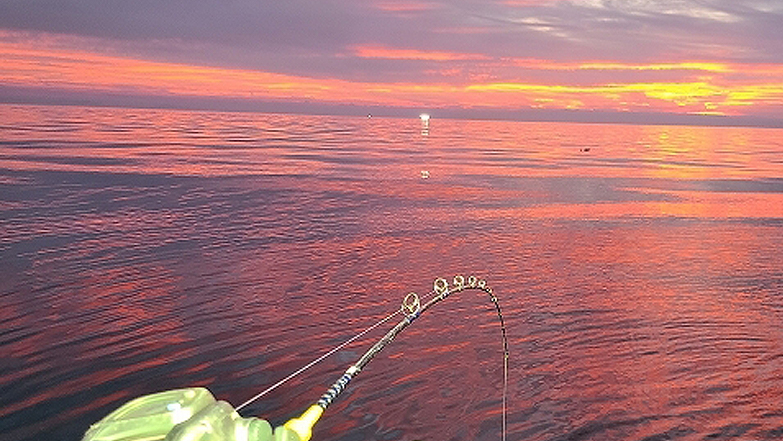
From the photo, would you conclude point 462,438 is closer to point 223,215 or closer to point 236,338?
point 236,338

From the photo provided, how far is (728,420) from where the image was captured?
6914 mm

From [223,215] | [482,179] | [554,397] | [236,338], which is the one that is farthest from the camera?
[482,179]

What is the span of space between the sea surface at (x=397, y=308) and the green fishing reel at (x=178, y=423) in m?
4.20

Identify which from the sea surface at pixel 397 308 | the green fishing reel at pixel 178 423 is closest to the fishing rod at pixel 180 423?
the green fishing reel at pixel 178 423

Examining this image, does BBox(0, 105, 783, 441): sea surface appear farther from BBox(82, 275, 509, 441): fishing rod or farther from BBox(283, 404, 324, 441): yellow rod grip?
BBox(82, 275, 509, 441): fishing rod

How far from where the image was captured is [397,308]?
35.5 feet

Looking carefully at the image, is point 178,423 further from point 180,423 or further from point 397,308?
point 397,308

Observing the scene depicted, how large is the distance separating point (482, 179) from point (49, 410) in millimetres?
26606

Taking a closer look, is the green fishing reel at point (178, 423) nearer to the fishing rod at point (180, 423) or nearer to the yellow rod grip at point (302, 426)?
the fishing rod at point (180, 423)

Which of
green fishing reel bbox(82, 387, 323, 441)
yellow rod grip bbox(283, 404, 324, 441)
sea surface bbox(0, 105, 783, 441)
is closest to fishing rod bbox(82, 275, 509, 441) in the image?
green fishing reel bbox(82, 387, 323, 441)

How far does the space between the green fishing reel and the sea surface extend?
13.8 feet

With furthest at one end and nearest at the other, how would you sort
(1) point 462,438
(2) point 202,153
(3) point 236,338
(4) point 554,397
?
(2) point 202,153
(3) point 236,338
(4) point 554,397
(1) point 462,438

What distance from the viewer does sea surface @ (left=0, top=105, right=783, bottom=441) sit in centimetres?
707

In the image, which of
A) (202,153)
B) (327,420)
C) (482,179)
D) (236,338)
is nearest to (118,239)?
(236,338)
